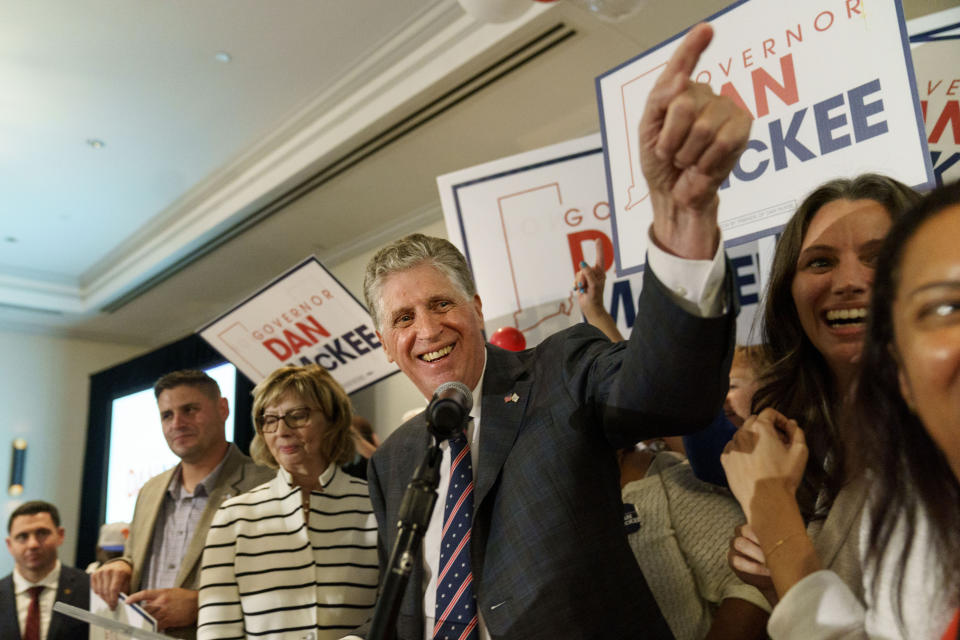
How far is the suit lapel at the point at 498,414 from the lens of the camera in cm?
126

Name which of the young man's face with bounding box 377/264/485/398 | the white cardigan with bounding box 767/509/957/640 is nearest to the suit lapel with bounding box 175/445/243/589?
the young man's face with bounding box 377/264/485/398

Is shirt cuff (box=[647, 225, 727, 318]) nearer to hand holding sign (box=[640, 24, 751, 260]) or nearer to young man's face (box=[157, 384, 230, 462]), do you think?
hand holding sign (box=[640, 24, 751, 260])

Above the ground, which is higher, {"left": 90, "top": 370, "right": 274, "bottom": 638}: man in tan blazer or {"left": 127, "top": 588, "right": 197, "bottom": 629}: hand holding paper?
{"left": 90, "top": 370, "right": 274, "bottom": 638}: man in tan blazer

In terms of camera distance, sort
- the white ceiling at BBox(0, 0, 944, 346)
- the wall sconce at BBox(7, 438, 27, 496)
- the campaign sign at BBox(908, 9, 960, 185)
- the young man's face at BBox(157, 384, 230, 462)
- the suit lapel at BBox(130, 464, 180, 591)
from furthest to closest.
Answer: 1. the wall sconce at BBox(7, 438, 27, 496)
2. the white ceiling at BBox(0, 0, 944, 346)
3. the young man's face at BBox(157, 384, 230, 462)
4. the suit lapel at BBox(130, 464, 180, 591)
5. the campaign sign at BBox(908, 9, 960, 185)

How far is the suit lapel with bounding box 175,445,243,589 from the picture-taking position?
99.5 inches

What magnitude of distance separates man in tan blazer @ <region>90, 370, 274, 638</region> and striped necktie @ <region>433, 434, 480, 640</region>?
5.00 ft

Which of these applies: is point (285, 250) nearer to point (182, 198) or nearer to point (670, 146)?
point (182, 198)

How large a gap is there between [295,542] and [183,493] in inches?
40.2

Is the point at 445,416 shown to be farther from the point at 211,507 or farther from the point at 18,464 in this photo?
the point at 18,464

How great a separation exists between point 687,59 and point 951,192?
1.00 ft

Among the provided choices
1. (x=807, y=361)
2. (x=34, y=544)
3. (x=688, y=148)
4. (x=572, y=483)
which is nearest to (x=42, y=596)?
(x=34, y=544)

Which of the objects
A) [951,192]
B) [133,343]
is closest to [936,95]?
[951,192]

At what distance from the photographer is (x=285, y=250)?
582cm

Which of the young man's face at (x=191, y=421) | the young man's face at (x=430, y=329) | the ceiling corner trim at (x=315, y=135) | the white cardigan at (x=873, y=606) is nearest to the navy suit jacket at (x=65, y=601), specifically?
the young man's face at (x=191, y=421)
